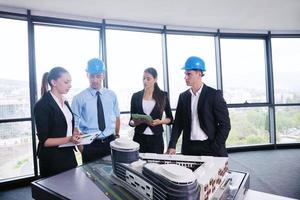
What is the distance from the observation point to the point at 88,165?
146 centimetres

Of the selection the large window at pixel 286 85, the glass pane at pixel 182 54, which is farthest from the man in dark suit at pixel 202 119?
the large window at pixel 286 85

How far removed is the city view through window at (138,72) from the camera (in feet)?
10.9

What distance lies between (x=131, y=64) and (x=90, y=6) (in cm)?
128

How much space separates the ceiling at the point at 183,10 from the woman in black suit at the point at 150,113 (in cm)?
136

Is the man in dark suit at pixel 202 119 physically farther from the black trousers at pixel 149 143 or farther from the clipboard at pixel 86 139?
the clipboard at pixel 86 139

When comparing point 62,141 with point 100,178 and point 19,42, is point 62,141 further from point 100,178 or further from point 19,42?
point 19,42

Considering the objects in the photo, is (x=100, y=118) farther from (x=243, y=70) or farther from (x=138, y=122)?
(x=243, y=70)

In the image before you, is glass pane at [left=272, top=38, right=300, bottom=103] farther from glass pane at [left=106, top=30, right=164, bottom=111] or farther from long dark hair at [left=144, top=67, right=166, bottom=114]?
long dark hair at [left=144, top=67, right=166, bottom=114]

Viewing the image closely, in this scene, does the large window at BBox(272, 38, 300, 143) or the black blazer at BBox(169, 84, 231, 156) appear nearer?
the black blazer at BBox(169, 84, 231, 156)

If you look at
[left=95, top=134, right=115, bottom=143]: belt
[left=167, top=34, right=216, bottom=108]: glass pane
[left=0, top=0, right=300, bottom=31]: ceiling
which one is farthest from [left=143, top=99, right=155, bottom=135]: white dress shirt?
[left=167, top=34, right=216, bottom=108]: glass pane

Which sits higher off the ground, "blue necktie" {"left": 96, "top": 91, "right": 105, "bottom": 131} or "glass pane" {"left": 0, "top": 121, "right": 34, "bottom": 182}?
"blue necktie" {"left": 96, "top": 91, "right": 105, "bottom": 131}

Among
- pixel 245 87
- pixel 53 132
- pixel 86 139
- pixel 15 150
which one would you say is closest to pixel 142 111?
pixel 86 139

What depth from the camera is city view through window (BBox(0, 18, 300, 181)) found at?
333cm

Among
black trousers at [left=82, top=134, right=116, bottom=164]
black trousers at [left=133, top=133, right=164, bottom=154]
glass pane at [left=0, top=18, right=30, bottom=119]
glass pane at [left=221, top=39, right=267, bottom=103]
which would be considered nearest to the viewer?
black trousers at [left=82, top=134, right=116, bottom=164]
